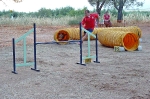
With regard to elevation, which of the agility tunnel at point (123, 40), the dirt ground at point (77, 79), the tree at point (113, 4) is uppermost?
the tree at point (113, 4)

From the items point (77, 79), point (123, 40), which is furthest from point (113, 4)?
point (77, 79)

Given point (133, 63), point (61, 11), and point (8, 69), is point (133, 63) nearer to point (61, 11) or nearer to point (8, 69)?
point (8, 69)

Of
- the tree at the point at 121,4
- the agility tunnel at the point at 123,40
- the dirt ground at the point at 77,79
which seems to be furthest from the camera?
the tree at the point at 121,4

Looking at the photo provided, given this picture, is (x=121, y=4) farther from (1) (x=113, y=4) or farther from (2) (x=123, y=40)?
(2) (x=123, y=40)

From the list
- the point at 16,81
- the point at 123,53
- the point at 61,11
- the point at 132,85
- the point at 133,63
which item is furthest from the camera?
the point at 61,11

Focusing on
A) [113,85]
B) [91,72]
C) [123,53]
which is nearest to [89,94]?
[113,85]

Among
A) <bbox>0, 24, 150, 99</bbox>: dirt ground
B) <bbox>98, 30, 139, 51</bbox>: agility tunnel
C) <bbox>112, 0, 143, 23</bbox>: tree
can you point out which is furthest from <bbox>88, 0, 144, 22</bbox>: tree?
<bbox>0, 24, 150, 99</bbox>: dirt ground

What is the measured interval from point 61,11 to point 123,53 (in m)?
46.3

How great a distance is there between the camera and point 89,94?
24.2 ft

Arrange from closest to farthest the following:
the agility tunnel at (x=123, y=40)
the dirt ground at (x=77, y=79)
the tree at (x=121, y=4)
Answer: the dirt ground at (x=77, y=79) < the agility tunnel at (x=123, y=40) < the tree at (x=121, y=4)

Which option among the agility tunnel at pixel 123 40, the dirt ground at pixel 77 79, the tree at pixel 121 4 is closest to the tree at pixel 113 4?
the tree at pixel 121 4

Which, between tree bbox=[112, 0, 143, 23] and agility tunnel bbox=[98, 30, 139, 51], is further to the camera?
tree bbox=[112, 0, 143, 23]

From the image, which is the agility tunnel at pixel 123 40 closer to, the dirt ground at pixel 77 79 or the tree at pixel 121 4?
the dirt ground at pixel 77 79

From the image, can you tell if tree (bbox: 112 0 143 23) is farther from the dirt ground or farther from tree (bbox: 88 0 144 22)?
the dirt ground
